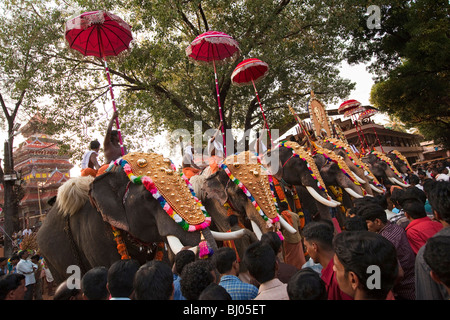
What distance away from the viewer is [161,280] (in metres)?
2.02

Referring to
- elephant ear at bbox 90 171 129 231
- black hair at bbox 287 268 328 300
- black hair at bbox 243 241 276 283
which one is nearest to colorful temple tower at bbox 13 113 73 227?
elephant ear at bbox 90 171 129 231

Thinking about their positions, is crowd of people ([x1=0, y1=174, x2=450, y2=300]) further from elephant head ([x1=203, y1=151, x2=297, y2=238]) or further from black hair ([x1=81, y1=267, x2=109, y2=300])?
elephant head ([x1=203, y1=151, x2=297, y2=238])

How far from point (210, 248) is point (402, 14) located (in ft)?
58.8

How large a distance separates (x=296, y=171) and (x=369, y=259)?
4.82 meters

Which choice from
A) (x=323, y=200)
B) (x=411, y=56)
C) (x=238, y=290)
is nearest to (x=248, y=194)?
(x=238, y=290)

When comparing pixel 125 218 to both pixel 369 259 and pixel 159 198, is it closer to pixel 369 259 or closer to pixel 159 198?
pixel 159 198

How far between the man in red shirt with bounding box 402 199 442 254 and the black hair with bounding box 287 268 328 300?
1.82 m

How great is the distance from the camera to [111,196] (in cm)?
327

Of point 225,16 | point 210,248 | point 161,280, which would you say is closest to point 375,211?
point 210,248

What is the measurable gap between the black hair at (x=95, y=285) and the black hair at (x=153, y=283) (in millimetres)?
506

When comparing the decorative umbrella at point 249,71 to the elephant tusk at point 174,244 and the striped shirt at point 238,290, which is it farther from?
the striped shirt at point 238,290

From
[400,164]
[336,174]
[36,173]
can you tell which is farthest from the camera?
[36,173]

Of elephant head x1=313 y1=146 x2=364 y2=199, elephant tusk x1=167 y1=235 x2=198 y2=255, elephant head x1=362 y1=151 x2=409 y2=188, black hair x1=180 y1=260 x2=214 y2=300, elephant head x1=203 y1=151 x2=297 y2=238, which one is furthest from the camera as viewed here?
elephant head x1=362 y1=151 x2=409 y2=188

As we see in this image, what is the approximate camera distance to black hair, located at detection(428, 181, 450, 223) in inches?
96.6
